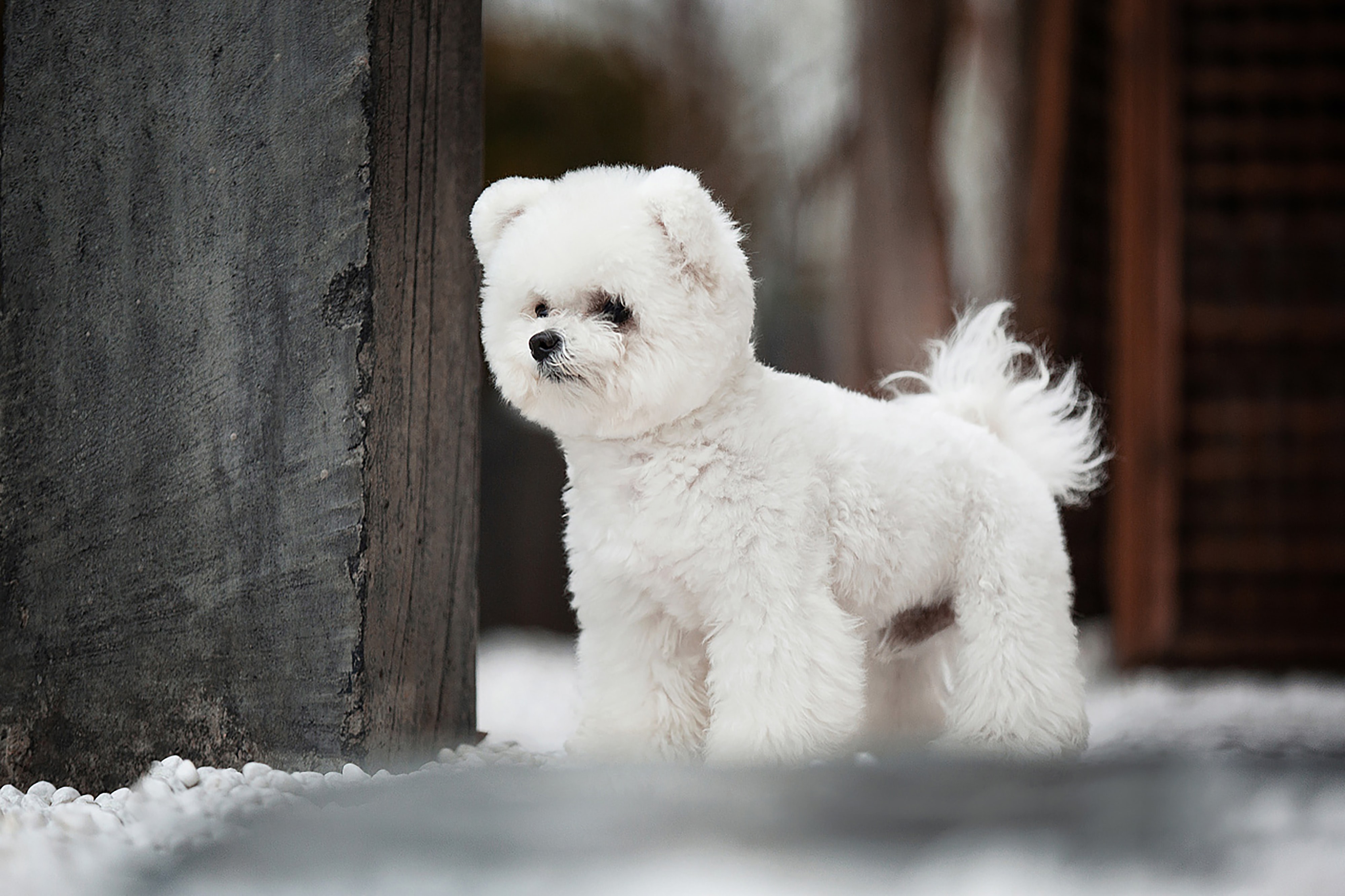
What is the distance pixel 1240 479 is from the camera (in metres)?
4.24

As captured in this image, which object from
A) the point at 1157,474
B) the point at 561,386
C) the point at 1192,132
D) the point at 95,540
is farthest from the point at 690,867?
the point at 1192,132

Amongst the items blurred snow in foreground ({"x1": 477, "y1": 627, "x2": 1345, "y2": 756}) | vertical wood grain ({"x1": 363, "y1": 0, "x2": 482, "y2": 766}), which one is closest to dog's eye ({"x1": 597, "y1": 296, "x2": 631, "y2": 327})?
vertical wood grain ({"x1": 363, "y1": 0, "x2": 482, "y2": 766})

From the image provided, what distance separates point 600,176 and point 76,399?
42.5 inches

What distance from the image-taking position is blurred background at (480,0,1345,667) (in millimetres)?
4199

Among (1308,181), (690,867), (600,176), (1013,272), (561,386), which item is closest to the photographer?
(690,867)

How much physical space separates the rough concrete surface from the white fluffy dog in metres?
0.35

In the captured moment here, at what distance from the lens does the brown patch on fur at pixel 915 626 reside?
79.7 inches

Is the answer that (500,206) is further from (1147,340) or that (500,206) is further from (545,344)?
(1147,340)

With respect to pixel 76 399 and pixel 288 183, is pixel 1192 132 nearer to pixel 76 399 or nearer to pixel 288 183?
pixel 288 183

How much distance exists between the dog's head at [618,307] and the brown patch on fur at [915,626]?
63 centimetres

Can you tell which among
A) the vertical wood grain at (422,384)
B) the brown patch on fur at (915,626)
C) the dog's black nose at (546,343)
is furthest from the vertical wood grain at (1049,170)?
the dog's black nose at (546,343)

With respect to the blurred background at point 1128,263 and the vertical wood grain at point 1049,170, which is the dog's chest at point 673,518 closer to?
the blurred background at point 1128,263

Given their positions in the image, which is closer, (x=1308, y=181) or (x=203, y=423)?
(x=203, y=423)

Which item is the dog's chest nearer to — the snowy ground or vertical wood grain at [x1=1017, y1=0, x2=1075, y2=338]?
the snowy ground
